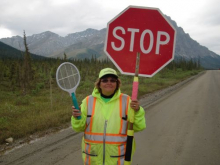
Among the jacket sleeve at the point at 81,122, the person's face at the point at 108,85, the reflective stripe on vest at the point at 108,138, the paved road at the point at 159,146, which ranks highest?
the person's face at the point at 108,85

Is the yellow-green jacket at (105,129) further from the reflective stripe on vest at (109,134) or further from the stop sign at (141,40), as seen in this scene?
the stop sign at (141,40)

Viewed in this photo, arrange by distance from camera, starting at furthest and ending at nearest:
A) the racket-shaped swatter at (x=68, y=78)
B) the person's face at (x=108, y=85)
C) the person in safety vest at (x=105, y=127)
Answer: the person's face at (x=108, y=85)
the person in safety vest at (x=105, y=127)
the racket-shaped swatter at (x=68, y=78)

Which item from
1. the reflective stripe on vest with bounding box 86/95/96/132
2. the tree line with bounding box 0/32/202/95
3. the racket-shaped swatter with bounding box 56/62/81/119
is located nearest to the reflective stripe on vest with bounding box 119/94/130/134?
the reflective stripe on vest with bounding box 86/95/96/132

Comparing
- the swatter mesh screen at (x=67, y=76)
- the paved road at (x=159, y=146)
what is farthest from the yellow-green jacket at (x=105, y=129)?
the paved road at (x=159, y=146)

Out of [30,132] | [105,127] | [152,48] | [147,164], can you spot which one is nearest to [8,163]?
[30,132]

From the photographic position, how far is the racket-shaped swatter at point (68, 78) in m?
1.83

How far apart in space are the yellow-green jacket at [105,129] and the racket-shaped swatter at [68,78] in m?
0.20

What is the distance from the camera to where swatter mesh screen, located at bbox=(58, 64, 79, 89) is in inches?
73.0

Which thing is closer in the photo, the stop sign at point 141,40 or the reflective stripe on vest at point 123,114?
the stop sign at point 141,40

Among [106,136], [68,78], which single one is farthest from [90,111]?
[68,78]

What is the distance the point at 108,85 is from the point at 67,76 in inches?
17.5

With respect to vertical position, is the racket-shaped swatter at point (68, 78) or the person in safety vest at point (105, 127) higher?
the racket-shaped swatter at point (68, 78)

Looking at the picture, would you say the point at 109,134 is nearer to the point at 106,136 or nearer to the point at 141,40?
the point at 106,136

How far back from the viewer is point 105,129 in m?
1.97
